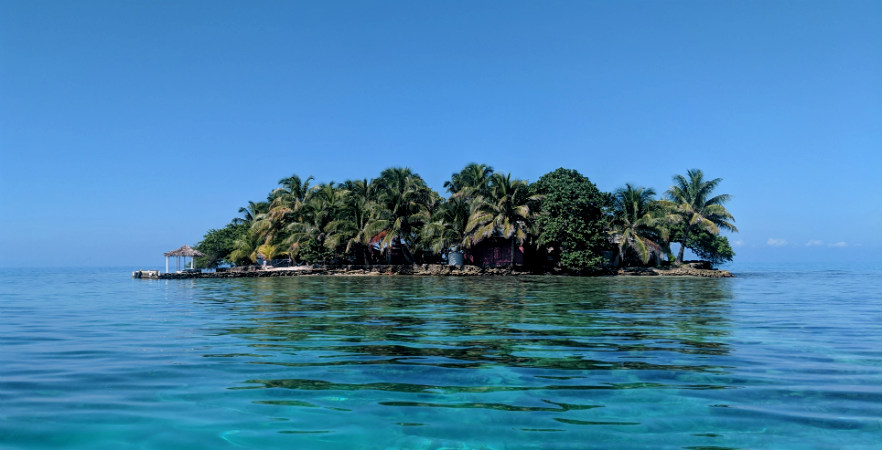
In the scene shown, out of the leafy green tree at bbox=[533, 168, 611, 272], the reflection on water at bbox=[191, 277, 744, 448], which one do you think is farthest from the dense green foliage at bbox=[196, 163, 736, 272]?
the reflection on water at bbox=[191, 277, 744, 448]

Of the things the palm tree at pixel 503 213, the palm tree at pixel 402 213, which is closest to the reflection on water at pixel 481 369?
the palm tree at pixel 503 213

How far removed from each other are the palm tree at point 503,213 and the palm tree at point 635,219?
6.56 meters

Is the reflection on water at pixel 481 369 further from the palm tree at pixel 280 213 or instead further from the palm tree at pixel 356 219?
the palm tree at pixel 280 213

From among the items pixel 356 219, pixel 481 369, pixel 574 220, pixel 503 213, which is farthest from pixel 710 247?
pixel 481 369

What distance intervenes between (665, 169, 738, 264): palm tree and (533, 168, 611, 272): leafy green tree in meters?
7.08

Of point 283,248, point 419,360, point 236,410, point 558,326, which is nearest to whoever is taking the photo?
point 236,410

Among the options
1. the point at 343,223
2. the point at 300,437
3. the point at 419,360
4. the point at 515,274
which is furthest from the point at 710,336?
the point at 343,223

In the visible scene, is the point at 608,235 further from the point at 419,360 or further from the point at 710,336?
the point at 419,360

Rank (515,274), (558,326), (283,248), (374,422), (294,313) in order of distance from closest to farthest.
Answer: (374,422) → (558,326) → (294,313) → (515,274) → (283,248)

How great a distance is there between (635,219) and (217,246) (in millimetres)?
37386

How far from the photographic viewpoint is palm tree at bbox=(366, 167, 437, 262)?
132 feet

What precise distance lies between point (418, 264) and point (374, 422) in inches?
1511

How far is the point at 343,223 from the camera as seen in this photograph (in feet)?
135

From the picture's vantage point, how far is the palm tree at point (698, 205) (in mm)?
41656
